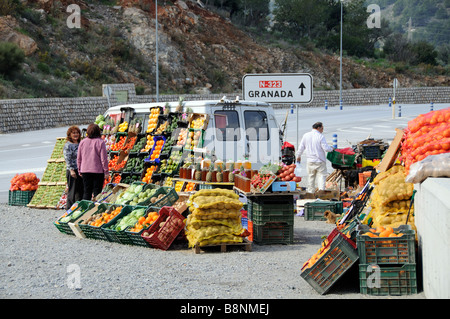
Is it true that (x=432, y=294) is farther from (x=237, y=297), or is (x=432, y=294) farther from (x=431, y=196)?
(x=237, y=297)

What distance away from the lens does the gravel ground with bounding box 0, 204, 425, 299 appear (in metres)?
7.64

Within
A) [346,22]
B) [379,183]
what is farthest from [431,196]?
[346,22]

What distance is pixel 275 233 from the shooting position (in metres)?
10.8

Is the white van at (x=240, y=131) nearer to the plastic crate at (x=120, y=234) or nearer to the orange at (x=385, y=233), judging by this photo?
the plastic crate at (x=120, y=234)

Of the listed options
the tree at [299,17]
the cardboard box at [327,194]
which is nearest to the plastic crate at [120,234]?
the cardboard box at [327,194]

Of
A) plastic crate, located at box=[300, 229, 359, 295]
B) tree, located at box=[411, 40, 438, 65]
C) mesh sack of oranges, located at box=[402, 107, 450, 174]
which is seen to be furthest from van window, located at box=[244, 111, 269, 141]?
tree, located at box=[411, 40, 438, 65]

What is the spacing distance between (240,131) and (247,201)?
3.28 metres

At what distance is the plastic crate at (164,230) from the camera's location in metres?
10.2

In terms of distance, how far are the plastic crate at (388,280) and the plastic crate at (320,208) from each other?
6048mm

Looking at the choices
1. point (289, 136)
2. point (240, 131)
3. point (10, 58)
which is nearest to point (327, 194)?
point (240, 131)

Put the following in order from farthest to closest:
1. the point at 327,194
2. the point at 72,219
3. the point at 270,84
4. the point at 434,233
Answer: the point at 270,84 < the point at 327,194 < the point at 72,219 < the point at 434,233

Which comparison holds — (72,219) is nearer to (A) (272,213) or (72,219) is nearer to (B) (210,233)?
(B) (210,233)

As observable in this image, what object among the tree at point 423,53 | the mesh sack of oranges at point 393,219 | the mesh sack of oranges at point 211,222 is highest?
the tree at point 423,53

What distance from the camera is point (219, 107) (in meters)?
14.6
